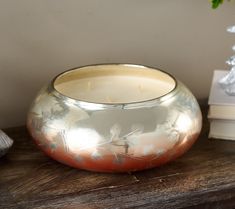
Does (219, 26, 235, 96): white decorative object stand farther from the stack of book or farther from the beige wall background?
the beige wall background

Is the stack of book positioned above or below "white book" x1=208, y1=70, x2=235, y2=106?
below

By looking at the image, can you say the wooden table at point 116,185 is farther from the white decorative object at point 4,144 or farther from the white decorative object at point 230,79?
the white decorative object at point 230,79

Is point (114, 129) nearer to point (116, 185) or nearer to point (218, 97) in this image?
point (116, 185)

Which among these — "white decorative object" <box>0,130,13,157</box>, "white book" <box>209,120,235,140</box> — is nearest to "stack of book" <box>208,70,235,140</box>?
"white book" <box>209,120,235,140</box>

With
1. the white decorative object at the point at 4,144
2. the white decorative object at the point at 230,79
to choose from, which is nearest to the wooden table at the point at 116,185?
the white decorative object at the point at 4,144

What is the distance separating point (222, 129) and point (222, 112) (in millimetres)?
31

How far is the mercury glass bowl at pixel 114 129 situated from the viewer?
2.17 feet

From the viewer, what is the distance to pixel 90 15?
869 millimetres

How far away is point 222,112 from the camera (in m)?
0.82

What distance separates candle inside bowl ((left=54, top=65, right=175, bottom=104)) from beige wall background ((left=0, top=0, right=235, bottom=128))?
0.08 metres

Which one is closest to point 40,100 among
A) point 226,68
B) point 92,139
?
point 92,139

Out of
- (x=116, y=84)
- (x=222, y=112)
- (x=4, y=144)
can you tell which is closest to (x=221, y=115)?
(x=222, y=112)

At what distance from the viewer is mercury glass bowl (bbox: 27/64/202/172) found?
26.0 inches

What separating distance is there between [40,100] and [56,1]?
0.20 m
